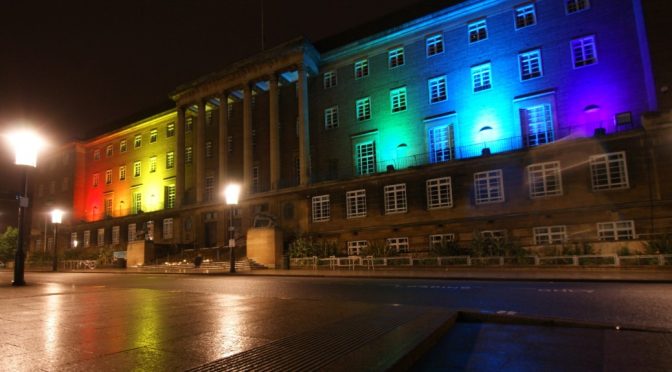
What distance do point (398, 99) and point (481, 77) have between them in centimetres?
674

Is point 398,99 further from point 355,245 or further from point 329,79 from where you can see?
point 355,245

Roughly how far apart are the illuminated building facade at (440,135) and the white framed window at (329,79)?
0.11 metres

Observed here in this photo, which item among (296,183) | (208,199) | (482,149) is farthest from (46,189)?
(482,149)

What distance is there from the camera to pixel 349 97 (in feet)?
130

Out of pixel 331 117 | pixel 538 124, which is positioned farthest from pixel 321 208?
pixel 538 124

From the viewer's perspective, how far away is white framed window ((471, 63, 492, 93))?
3288 centimetres

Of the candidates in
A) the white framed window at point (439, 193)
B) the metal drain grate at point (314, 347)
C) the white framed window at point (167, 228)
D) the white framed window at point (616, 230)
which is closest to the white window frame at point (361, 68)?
the white framed window at point (439, 193)

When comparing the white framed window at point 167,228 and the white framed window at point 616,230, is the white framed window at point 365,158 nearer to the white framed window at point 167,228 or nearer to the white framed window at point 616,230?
the white framed window at point 616,230

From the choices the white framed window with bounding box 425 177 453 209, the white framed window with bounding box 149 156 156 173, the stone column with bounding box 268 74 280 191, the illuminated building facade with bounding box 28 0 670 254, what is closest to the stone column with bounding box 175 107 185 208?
the illuminated building facade with bounding box 28 0 670 254

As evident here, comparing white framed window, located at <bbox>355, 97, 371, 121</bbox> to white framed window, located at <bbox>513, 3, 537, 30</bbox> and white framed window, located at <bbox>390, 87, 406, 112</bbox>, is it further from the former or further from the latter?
white framed window, located at <bbox>513, 3, 537, 30</bbox>

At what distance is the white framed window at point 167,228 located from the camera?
48.1m

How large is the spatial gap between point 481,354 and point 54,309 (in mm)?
8287

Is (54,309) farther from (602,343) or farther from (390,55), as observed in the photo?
(390,55)

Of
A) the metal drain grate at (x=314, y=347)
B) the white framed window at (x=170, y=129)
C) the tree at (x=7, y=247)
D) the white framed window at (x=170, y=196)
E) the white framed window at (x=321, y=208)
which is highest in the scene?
the white framed window at (x=170, y=129)
